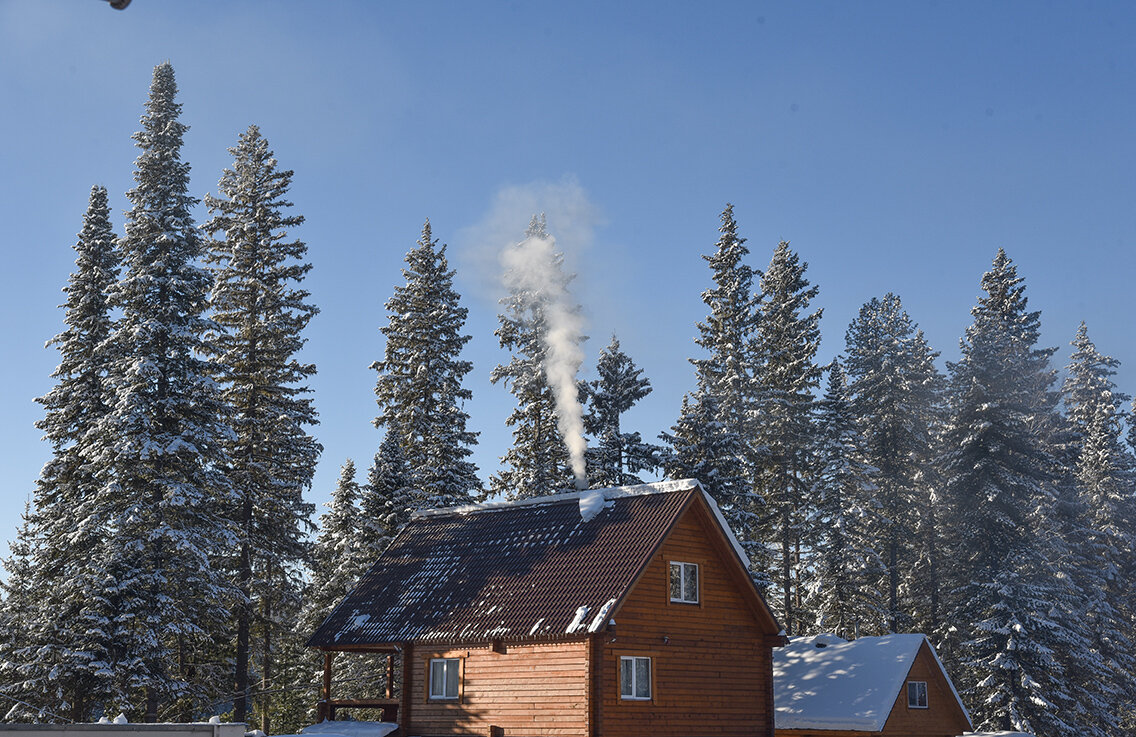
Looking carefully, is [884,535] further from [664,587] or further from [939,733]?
[664,587]

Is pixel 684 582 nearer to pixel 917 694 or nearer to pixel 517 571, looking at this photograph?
pixel 517 571

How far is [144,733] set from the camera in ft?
67.2

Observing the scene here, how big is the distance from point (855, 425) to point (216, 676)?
32305mm

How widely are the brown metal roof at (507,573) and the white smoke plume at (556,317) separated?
674cm

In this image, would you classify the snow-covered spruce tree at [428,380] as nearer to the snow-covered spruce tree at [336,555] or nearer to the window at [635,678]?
the snow-covered spruce tree at [336,555]

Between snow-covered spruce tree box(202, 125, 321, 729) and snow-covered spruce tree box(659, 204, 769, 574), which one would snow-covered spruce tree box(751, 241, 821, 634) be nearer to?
snow-covered spruce tree box(659, 204, 769, 574)

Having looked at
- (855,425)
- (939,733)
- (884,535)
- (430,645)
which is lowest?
(939,733)

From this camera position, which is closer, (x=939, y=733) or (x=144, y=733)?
(x=144, y=733)

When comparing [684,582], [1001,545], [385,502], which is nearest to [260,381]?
[385,502]

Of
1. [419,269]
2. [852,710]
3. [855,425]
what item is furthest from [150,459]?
[855,425]

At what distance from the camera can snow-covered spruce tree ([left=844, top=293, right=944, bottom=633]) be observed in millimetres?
52094

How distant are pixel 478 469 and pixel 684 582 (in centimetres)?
1795

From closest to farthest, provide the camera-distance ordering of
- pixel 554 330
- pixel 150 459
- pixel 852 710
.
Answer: pixel 150 459 → pixel 852 710 → pixel 554 330

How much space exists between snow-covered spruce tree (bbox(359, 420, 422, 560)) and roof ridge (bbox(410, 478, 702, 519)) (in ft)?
22.9
